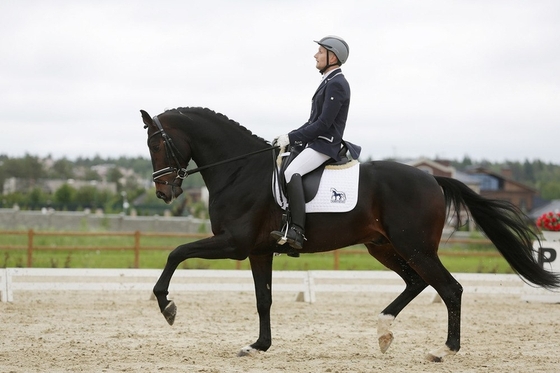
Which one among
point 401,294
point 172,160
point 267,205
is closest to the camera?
point 267,205

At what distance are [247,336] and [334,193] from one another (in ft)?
7.73

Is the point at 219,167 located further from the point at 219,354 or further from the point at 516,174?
the point at 516,174

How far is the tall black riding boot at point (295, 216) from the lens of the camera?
6.36 meters

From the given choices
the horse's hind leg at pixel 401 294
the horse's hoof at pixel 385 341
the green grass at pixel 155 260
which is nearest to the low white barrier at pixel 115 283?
the green grass at pixel 155 260

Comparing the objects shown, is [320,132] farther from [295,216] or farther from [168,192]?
[168,192]

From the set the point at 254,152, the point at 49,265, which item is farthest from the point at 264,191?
the point at 49,265

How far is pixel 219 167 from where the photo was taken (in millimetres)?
6715

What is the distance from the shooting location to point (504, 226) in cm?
737

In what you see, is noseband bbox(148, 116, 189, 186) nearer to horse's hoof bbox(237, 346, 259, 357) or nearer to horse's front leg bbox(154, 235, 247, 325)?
horse's front leg bbox(154, 235, 247, 325)

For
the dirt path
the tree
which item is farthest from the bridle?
the tree

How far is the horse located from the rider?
0.21 metres

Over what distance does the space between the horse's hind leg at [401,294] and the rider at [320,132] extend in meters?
1.06

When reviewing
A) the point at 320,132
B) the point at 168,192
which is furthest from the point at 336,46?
the point at 168,192

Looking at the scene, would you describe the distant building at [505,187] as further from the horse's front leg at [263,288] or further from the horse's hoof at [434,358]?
the horse's front leg at [263,288]
